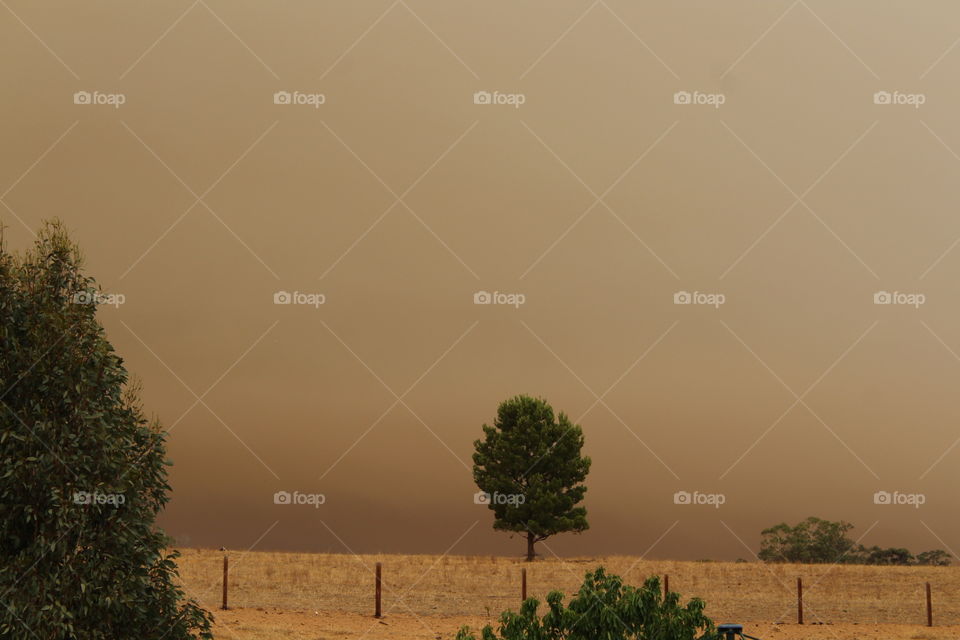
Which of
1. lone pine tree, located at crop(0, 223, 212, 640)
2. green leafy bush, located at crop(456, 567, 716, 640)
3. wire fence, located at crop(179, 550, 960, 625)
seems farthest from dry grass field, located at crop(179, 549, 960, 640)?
green leafy bush, located at crop(456, 567, 716, 640)

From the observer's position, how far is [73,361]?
14.4 metres

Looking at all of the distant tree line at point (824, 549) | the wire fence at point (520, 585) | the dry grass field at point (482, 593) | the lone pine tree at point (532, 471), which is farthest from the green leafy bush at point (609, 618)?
the distant tree line at point (824, 549)

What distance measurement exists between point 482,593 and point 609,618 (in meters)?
27.4

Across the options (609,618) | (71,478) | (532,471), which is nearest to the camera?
(609,618)

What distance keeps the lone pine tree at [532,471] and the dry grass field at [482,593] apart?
3511mm

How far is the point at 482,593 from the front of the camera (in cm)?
3850

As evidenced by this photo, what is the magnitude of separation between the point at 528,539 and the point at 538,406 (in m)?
8.17

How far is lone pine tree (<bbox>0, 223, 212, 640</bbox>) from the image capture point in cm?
1363

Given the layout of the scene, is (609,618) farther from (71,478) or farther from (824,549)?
(824,549)

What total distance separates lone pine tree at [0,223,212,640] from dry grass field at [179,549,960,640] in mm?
13741

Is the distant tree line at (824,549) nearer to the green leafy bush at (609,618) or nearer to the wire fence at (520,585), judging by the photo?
the wire fence at (520,585)

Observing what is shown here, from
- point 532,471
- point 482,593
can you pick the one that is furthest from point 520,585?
point 532,471

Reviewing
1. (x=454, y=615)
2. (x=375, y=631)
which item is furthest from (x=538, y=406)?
(x=375, y=631)

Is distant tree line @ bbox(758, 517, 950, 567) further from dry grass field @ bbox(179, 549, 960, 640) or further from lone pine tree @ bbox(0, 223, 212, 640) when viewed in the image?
lone pine tree @ bbox(0, 223, 212, 640)
